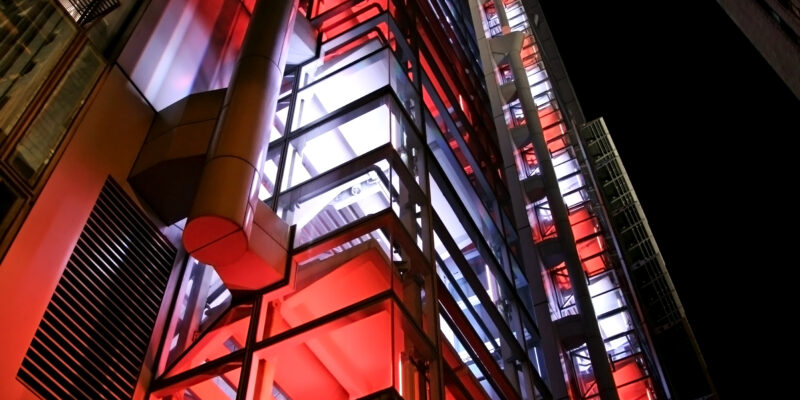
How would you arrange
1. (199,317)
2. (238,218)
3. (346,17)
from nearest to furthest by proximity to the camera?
(238,218)
(199,317)
(346,17)

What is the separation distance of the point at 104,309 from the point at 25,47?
376 centimetres

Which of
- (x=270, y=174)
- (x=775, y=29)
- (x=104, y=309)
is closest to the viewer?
(x=104, y=309)

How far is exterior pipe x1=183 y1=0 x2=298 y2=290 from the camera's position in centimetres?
934

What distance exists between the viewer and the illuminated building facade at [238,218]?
30.9 feet

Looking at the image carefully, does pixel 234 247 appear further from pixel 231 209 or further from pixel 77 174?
pixel 77 174

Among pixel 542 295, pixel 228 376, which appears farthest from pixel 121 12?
pixel 542 295

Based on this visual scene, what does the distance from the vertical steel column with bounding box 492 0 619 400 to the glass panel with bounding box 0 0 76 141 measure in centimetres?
1423

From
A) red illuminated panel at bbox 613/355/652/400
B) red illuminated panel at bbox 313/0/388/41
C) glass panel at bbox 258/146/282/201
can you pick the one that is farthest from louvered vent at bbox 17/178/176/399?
red illuminated panel at bbox 613/355/652/400

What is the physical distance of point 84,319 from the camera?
373 inches

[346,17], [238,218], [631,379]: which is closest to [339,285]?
[238,218]

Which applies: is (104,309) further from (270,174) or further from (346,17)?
(346,17)

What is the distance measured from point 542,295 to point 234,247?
12.3m

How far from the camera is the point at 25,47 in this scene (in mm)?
10242

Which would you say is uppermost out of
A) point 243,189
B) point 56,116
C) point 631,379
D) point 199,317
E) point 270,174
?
point 56,116
